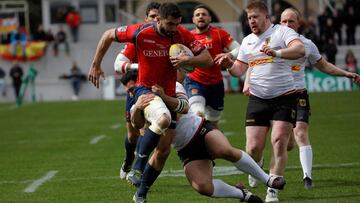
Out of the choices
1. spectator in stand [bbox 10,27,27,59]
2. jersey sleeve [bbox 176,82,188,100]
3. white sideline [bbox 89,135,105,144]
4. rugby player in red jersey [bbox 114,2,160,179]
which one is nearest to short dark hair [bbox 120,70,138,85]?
rugby player in red jersey [bbox 114,2,160,179]

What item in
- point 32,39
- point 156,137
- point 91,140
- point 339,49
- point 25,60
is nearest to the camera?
point 156,137

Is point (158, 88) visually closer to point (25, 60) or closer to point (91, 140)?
point (91, 140)

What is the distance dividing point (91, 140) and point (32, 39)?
26792mm

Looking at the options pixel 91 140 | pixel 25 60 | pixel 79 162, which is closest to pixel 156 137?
pixel 79 162

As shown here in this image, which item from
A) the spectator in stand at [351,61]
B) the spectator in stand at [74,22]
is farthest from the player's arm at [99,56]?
the spectator in stand at [74,22]

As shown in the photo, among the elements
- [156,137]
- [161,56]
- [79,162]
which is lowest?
[79,162]

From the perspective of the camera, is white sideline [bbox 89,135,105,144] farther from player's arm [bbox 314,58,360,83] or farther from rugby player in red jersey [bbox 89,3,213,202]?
rugby player in red jersey [bbox 89,3,213,202]

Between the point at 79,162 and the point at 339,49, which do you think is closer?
the point at 79,162

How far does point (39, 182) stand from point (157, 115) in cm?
409

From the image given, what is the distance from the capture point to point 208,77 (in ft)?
45.2

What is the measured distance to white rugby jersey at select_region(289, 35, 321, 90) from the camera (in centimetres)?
1133

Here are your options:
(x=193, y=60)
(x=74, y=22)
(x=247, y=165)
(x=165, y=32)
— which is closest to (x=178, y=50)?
(x=193, y=60)

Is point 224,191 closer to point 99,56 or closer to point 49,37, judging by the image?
point 99,56

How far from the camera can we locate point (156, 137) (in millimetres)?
9219
